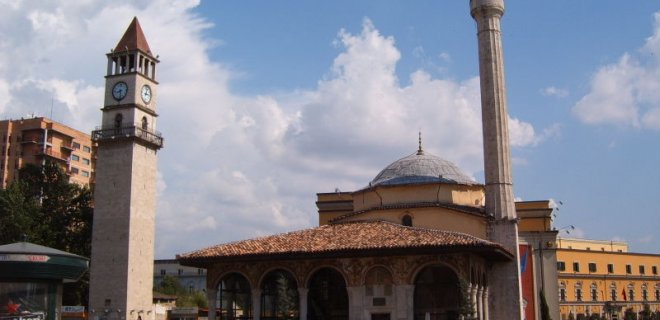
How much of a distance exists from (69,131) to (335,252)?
49.2 metres

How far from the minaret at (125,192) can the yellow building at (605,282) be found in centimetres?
3010

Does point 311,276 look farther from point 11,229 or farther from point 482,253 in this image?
point 11,229

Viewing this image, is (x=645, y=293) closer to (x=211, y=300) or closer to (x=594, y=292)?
(x=594, y=292)

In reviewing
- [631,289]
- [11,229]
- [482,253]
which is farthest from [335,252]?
[631,289]

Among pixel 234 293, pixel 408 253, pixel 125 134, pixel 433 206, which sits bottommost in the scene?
pixel 234 293

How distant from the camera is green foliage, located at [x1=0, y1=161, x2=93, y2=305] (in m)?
42.7

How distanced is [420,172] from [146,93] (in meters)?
19.6

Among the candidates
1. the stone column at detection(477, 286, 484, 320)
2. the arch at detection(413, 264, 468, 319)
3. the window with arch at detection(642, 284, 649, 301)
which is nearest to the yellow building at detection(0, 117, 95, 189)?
the arch at detection(413, 264, 468, 319)

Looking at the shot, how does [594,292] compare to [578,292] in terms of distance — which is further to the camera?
[594,292]

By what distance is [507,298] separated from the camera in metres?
27.7

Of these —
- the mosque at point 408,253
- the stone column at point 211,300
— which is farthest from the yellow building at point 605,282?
the stone column at point 211,300

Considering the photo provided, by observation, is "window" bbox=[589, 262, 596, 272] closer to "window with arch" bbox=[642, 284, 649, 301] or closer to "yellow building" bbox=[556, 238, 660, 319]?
"yellow building" bbox=[556, 238, 660, 319]

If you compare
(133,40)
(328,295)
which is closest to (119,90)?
(133,40)

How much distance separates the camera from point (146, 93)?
144 feet
